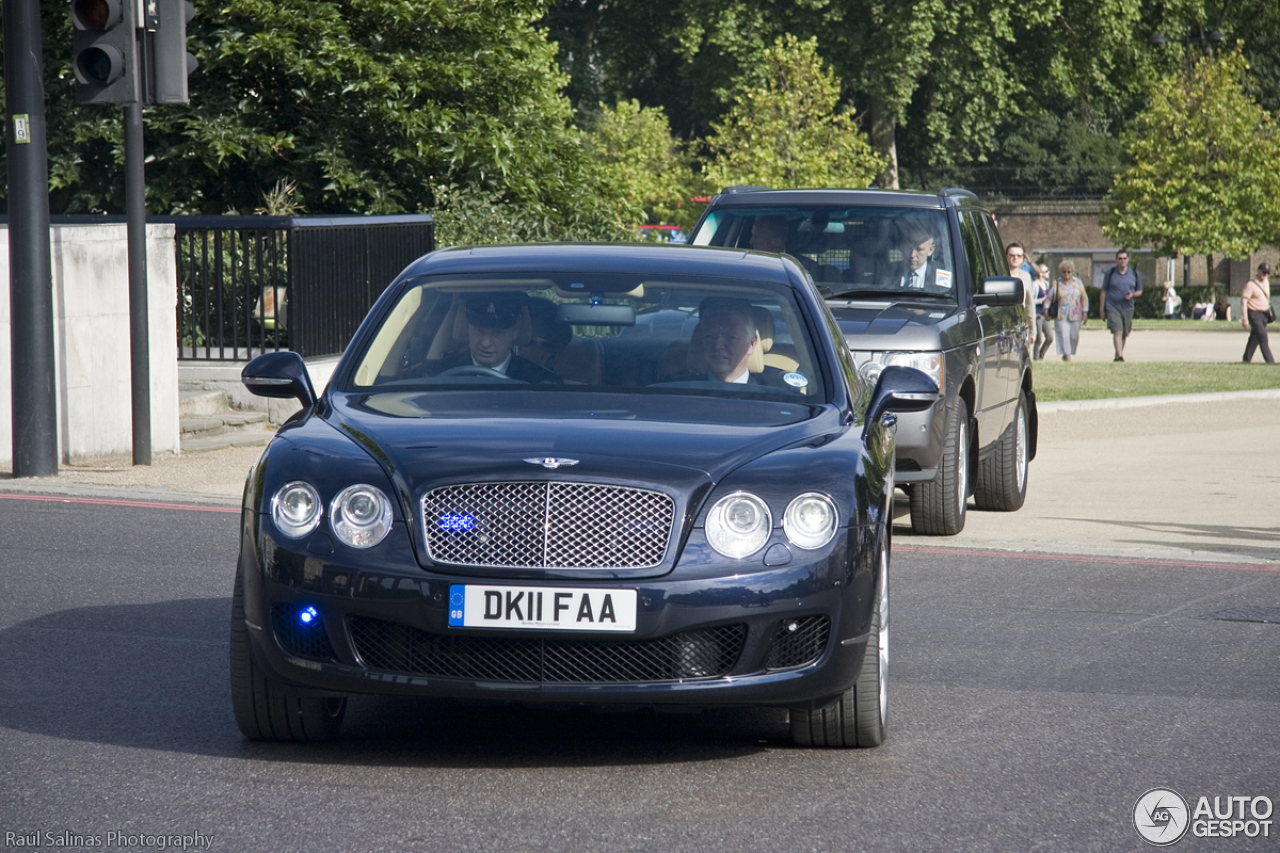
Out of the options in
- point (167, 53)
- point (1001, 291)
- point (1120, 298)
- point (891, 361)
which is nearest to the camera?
point (891, 361)

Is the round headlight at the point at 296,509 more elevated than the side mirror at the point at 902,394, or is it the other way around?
the side mirror at the point at 902,394

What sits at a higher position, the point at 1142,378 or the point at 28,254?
the point at 28,254

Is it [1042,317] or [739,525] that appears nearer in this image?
[739,525]

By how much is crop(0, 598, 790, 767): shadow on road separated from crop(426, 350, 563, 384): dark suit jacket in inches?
43.8

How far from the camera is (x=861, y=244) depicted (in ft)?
35.6

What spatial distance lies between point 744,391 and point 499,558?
1.35 m

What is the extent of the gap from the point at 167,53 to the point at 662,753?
8625 millimetres

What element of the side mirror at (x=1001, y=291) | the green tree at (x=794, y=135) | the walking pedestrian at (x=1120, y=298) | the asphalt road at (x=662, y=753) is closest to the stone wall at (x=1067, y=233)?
the green tree at (x=794, y=135)

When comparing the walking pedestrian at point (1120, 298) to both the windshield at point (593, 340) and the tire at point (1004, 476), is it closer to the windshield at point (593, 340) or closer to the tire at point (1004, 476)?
the tire at point (1004, 476)

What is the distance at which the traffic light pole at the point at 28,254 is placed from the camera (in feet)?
39.0

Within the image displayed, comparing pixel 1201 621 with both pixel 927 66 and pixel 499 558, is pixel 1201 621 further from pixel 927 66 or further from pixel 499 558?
pixel 927 66

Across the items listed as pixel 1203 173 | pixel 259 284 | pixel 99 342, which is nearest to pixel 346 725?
pixel 99 342

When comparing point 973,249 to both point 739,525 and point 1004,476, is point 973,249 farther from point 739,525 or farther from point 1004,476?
point 739,525

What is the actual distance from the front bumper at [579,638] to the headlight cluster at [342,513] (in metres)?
0.07
